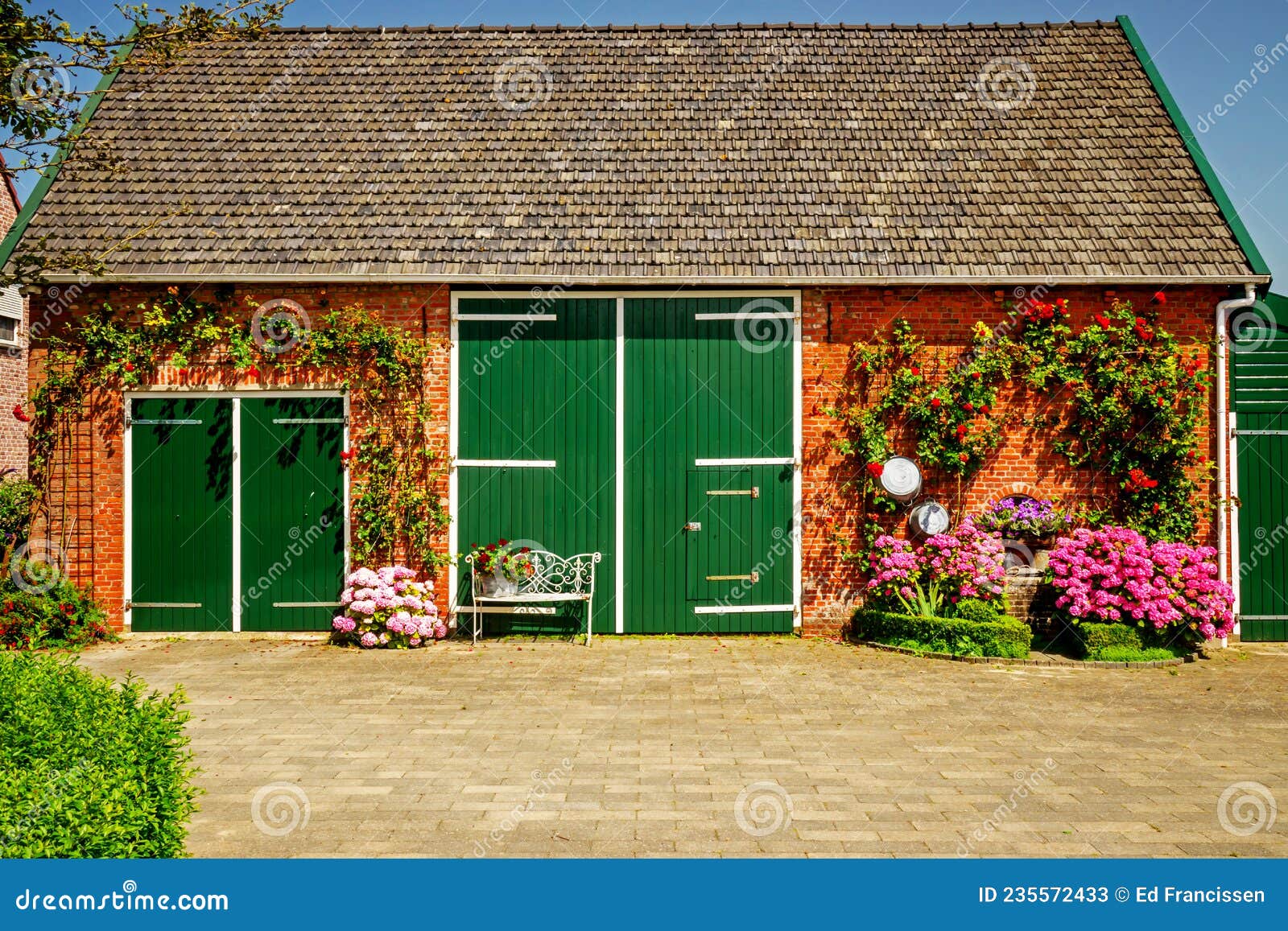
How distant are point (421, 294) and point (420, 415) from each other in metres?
1.28

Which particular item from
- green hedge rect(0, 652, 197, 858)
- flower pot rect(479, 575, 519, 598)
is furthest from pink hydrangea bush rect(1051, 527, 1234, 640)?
green hedge rect(0, 652, 197, 858)

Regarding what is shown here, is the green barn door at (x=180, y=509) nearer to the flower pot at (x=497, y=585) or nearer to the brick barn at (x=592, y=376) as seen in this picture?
the brick barn at (x=592, y=376)

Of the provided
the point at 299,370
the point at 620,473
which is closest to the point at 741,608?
the point at 620,473

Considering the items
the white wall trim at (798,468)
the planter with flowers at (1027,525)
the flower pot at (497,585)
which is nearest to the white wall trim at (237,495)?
the flower pot at (497,585)

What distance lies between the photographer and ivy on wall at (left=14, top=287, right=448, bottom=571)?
1000 cm

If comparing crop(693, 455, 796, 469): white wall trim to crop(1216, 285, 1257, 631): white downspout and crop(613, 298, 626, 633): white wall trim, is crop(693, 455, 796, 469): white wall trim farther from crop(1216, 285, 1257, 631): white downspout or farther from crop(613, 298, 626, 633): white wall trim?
crop(1216, 285, 1257, 631): white downspout

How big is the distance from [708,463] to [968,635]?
3.09 m

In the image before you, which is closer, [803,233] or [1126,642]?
Answer: [1126,642]

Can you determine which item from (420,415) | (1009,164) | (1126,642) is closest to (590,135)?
(420,415)

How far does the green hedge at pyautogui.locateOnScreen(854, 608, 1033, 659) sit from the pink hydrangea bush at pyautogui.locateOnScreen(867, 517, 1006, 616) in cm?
21

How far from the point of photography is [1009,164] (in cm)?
1093

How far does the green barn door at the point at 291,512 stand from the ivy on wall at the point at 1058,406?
5308 millimetres

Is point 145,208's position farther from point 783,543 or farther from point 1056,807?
point 1056,807

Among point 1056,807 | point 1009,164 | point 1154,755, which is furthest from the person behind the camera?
point 1009,164
